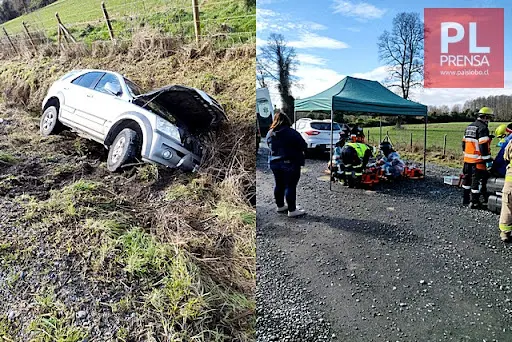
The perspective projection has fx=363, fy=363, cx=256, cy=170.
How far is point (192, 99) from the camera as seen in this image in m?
1.85

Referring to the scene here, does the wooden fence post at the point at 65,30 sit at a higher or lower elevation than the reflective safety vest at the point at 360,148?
higher

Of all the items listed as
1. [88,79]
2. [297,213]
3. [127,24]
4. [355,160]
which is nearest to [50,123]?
[88,79]

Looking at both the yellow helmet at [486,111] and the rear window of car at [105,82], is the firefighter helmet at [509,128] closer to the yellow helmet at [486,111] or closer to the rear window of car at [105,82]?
the yellow helmet at [486,111]

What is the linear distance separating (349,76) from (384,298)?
69cm

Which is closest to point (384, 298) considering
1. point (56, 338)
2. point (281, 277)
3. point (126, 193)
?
point (281, 277)

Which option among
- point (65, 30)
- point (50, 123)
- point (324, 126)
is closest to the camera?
point (324, 126)

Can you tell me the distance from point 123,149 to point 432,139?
1371mm

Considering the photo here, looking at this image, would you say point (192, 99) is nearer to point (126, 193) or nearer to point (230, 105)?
point (230, 105)

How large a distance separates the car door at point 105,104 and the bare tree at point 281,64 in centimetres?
99

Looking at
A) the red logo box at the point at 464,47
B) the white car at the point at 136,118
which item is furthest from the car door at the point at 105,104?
the red logo box at the point at 464,47

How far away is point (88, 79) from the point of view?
A: 209 cm

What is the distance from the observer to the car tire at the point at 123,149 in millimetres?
1763

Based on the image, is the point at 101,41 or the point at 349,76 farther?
the point at 101,41

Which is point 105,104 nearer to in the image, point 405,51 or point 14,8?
point 14,8
